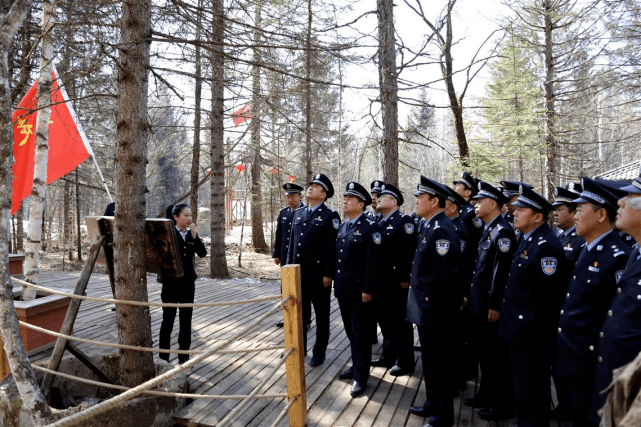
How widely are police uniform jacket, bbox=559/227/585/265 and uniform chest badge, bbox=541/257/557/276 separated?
0.63 metres

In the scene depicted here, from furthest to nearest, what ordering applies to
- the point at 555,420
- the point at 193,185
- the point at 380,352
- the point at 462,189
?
1. the point at 193,185
2. the point at 462,189
3. the point at 380,352
4. the point at 555,420

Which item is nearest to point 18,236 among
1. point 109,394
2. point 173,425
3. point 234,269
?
point 234,269

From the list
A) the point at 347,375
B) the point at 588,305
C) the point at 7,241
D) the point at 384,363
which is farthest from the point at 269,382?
the point at 588,305

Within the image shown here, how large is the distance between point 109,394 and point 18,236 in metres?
Result: 15.2

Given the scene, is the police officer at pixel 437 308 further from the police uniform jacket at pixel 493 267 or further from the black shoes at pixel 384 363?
the black shoes at pixel 384 363

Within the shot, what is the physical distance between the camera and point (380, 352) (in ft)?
17.7

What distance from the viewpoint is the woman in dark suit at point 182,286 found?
4.92 metres

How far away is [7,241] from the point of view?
2.74 meters

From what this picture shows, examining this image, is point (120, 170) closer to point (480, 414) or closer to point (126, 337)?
point (126, 337)

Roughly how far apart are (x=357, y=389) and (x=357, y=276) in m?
1.11

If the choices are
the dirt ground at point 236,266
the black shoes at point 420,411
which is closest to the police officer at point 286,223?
the black shoes at point 420,411

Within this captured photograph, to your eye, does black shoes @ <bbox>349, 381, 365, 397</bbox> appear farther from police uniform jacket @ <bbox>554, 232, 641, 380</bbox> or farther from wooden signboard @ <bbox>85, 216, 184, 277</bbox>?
wooden signboard @ <bbox>85, 216, 184, 277</bbox>

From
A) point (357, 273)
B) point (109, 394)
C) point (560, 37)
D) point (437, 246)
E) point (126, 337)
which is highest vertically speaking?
point (560, 37)

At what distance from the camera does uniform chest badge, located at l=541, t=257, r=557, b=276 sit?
10.4 feet
